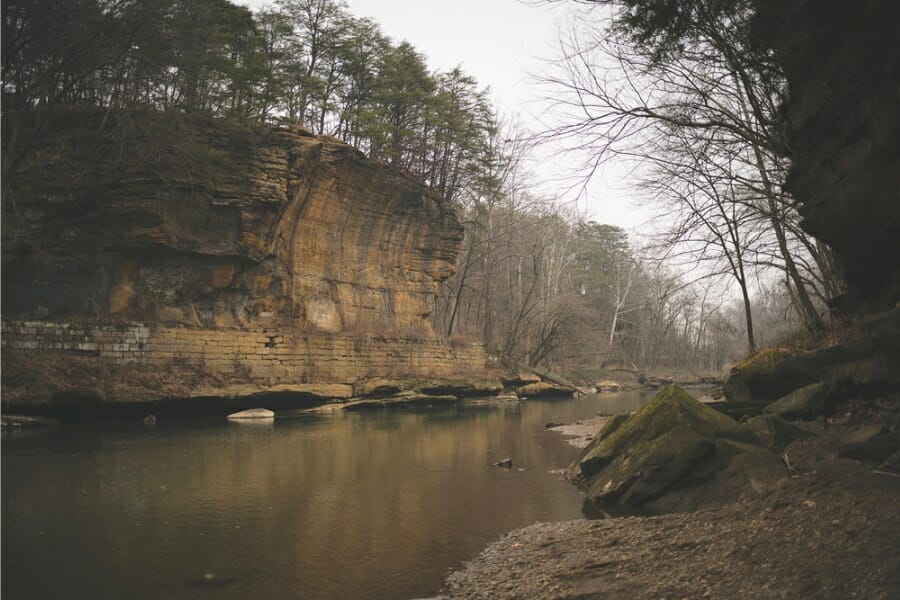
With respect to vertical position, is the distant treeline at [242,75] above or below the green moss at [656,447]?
above

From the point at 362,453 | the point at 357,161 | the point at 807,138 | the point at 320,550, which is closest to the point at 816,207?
the point at 807,138

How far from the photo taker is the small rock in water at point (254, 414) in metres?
21.7

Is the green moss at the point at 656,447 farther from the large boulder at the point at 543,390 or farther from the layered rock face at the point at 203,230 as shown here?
the large boulder at the point at 543,390

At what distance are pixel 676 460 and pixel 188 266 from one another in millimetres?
20519

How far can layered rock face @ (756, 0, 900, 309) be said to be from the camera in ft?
15.4

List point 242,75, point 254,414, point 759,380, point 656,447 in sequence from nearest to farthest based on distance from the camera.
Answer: point 656,447 < point 759,380 < point 254,414 < point 242,75

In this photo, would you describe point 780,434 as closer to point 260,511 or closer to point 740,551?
point 740,551

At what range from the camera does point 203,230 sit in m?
24.0

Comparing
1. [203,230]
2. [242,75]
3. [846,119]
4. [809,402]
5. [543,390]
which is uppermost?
[242,75]

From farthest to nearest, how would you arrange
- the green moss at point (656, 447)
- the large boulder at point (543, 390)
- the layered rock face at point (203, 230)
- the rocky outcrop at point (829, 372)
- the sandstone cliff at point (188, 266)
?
1. the large boulder at point (543, 390)
2. the layered rock face at point (203, 230)
3. the sandstone cliff at point (188, 266)
4. the green moss at point (656, 447)
5. the rocky outcrop at point (829, 372)

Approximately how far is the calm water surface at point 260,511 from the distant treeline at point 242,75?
8.38m

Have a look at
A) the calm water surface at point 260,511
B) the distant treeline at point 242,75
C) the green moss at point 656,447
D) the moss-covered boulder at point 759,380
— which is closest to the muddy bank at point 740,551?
the calm water surface at point 260,511

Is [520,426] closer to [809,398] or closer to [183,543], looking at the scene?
[809,398]

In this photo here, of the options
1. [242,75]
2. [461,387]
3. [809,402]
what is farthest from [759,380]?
[242,75]
